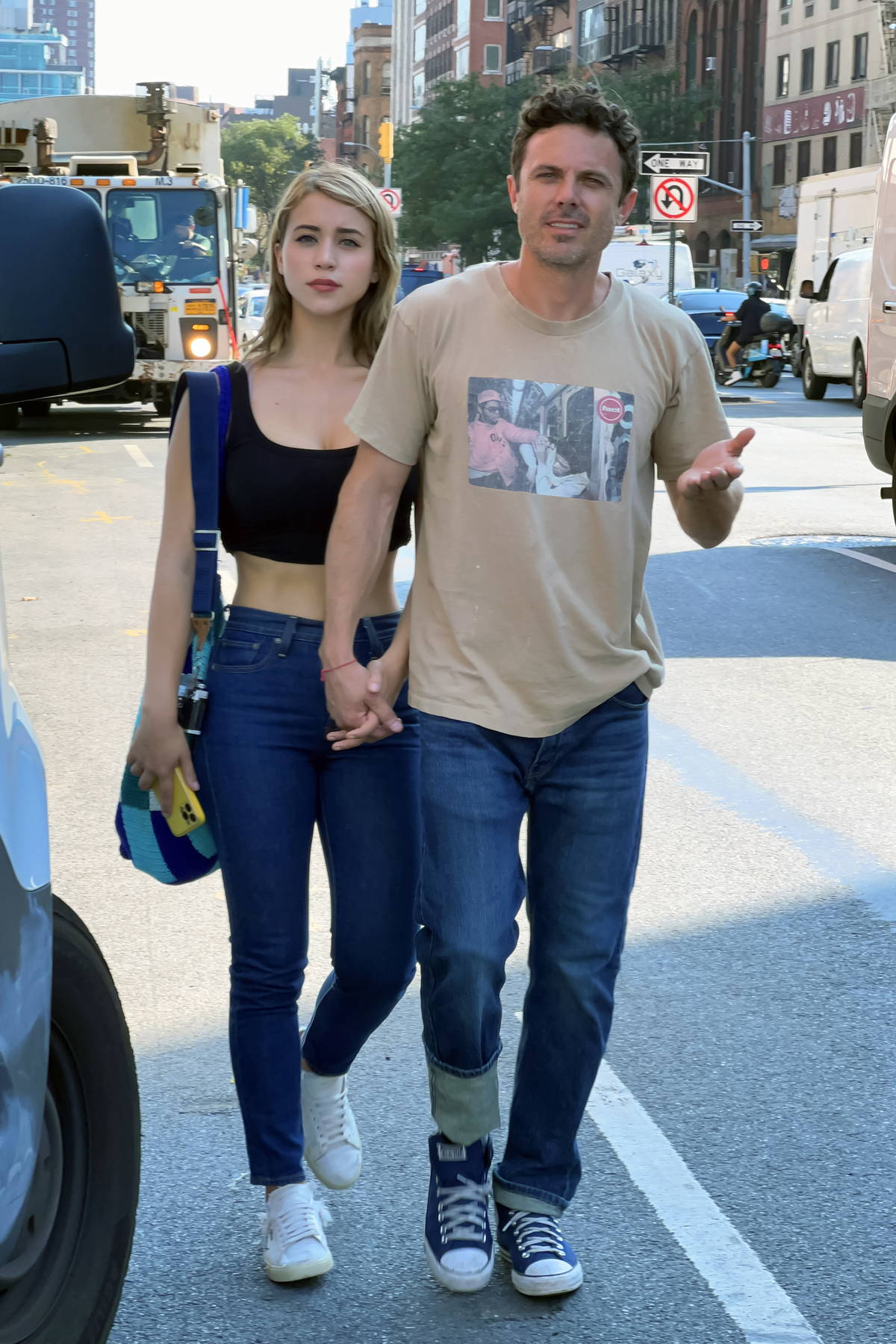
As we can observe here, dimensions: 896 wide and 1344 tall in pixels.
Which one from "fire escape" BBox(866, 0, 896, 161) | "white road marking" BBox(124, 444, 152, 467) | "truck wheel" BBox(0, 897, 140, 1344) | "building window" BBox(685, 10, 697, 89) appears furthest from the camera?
"building window" BBox(685, 10, 697, 89)

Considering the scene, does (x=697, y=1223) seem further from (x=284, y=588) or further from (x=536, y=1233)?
(x=284, y=588)

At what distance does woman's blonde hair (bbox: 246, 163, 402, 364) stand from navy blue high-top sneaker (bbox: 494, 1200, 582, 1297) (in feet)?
5.02

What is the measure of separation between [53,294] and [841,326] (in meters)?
26.4

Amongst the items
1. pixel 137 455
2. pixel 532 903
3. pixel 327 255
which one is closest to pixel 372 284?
pixel 327 255

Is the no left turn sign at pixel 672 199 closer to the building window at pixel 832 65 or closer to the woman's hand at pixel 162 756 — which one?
the woman's hand at pixel 162 756

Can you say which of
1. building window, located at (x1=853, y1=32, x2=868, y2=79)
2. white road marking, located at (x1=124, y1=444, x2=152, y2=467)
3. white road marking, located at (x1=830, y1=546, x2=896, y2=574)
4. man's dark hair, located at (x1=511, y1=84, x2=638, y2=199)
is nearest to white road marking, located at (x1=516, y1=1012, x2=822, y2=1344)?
man's dark hair, located at (x1=511, y1=84, x2=638, y2=199)

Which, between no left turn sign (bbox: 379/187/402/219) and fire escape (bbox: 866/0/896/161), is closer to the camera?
no left turn sign (bbox: 379/187/402/219)

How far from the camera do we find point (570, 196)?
10.1ft

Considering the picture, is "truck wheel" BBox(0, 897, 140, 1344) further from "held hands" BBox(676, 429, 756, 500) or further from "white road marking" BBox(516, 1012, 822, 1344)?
"held hands" BBox(676, 429, 756, 500)

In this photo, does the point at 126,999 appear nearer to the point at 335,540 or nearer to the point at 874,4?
the point at 335,540

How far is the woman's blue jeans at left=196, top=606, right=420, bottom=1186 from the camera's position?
3.21 metres

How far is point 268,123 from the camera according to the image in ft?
474

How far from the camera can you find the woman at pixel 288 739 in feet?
10.6

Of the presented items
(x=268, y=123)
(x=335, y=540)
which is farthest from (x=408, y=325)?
(x=268, y=123)
